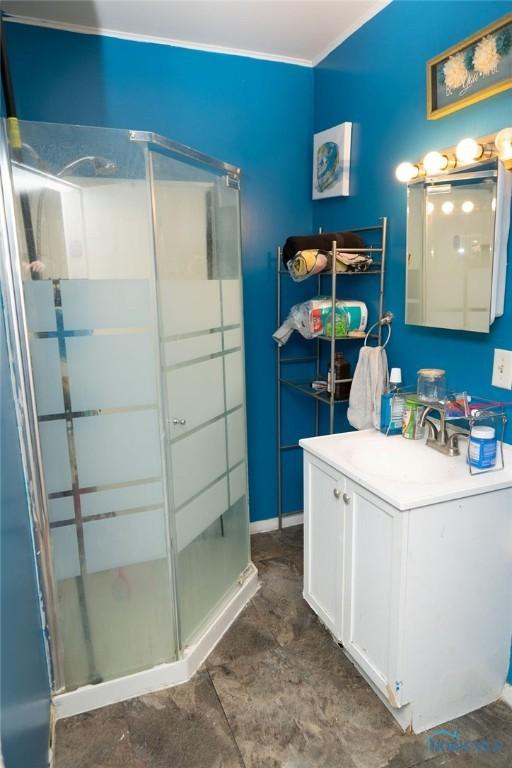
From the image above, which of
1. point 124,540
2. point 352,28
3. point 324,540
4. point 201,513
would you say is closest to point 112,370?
point 124,540

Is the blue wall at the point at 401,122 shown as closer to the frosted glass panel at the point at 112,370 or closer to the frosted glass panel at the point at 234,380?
the frosted glass panel at the point at 234,380

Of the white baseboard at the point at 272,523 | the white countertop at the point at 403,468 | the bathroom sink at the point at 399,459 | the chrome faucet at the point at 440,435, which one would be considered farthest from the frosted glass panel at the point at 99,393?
the white baseboard at the point at 272,523

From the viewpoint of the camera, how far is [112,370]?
62.1 inches

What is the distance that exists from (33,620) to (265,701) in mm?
842

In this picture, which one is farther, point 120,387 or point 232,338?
point 232,338

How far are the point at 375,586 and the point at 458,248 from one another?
1.17 metres

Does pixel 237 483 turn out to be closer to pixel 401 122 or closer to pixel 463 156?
pixel 463 156

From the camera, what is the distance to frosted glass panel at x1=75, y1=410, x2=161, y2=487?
159cm

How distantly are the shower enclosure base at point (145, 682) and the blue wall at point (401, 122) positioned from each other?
4.35 feet

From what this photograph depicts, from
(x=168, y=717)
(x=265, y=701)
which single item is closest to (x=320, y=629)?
(x=265, y=701)

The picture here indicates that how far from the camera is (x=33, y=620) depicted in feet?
4.70

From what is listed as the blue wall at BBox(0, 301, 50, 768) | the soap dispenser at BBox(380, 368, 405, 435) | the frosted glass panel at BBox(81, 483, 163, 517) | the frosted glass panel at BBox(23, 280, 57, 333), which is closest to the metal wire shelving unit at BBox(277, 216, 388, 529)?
the soap dispenser at BBox(380, 368, 405, 435)

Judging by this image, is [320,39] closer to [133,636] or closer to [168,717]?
[133,636]

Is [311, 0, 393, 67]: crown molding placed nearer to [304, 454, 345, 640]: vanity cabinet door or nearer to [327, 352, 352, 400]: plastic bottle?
[327, 352, 352, 400]: plastic bottle
